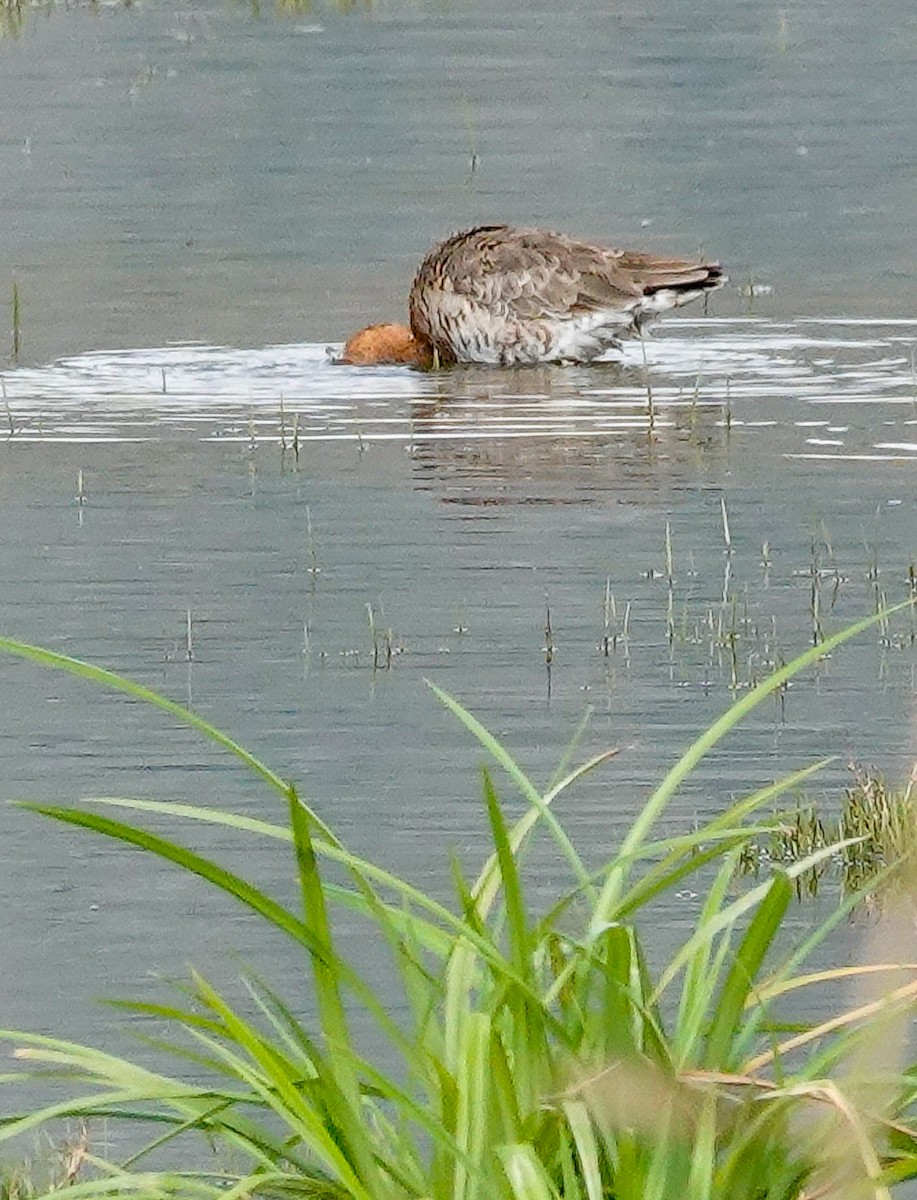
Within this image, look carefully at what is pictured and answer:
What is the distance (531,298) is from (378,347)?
2.85 ft

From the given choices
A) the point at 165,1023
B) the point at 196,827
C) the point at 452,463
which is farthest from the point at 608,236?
the point at 165,1023

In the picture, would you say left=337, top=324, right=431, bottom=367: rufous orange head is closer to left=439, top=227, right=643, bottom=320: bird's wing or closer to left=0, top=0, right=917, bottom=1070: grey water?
left=0, top=0, right=917, bottom=1070: grey water

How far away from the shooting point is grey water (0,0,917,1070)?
7211 mm

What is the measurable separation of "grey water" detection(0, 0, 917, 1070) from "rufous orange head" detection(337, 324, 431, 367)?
0.24 feet

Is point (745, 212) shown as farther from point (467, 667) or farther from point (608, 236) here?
point (467, 667)

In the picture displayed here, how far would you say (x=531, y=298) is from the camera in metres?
14.4

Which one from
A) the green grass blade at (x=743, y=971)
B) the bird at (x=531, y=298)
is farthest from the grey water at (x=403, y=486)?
the green grass blade at (x=743, y=971)

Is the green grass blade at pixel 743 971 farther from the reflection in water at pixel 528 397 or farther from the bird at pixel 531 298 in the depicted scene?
the bird at pixel 531 298

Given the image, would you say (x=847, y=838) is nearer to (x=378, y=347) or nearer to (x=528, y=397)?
(x=528, y=397)

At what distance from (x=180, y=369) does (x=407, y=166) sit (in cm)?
718

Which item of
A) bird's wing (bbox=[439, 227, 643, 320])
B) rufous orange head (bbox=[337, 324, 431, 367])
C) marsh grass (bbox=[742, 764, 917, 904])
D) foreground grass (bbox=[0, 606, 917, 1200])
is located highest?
bird's wing (bbox=[439, 227, 643, 320])

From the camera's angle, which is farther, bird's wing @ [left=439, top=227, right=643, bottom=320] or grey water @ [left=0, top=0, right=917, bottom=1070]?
bird's wing @ [left=439, top=227, right=643, bottom=320]

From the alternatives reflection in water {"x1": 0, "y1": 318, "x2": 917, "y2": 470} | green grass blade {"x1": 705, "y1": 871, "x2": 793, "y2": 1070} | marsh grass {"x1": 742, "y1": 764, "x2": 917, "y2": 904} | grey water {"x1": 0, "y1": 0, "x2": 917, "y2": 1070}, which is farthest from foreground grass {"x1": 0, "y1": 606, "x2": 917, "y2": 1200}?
reflection in water {"x1": 0, "y1": 318, "x2": 917, "y2": 470}

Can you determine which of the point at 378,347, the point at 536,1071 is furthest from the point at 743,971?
the point at 378,347
